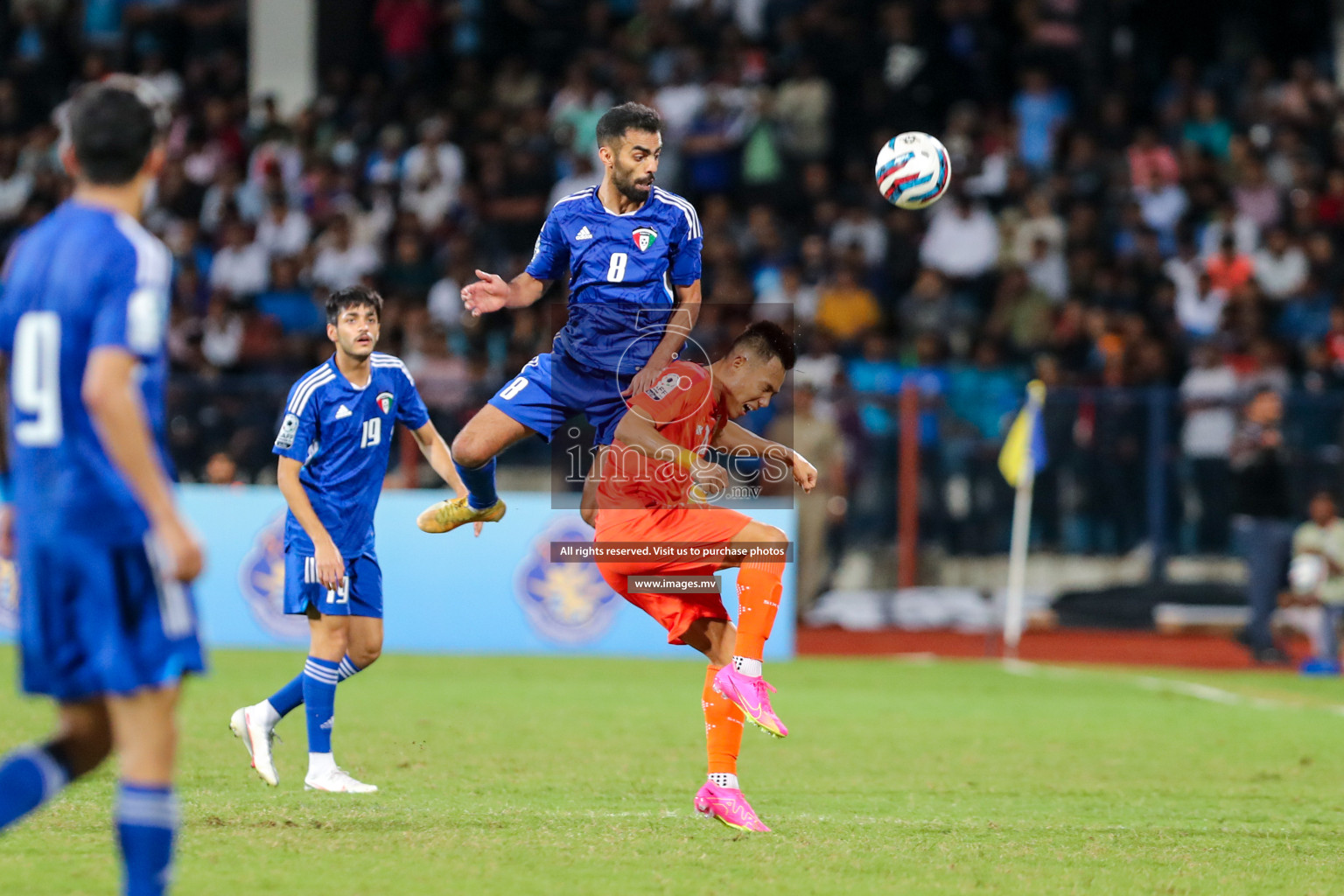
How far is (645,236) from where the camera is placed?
27.2 feet

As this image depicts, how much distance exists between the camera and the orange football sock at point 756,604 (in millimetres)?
7406

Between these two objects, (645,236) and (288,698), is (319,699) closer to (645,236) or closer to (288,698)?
(288,698)

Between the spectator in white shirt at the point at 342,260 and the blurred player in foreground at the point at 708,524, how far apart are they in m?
13.0

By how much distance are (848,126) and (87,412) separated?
57.3ft

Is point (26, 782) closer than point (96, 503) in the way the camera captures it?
No

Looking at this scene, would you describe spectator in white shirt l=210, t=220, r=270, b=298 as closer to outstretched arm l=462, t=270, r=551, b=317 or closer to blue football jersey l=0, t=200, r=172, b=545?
outstretched arm l=462, t=270, r=551, b=317

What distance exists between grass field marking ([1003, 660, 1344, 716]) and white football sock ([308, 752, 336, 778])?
26.4 ft

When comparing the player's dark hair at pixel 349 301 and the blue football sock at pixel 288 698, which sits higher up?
the player's dark hair at pixel 349 301

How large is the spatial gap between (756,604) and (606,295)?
1.87 metres

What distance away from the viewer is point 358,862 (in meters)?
6.13

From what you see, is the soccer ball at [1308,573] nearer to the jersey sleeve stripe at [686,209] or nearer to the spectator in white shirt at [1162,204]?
the spectator in white shirt at [1162,204]

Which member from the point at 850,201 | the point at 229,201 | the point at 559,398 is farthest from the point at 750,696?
the point at 229,201

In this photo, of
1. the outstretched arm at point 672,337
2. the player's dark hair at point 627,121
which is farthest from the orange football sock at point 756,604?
the player's dark hair at point 627,121

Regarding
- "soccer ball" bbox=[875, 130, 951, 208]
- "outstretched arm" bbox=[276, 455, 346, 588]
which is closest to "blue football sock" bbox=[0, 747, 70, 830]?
"outstretched arm" bbox=[276, 455, 346, 588]
